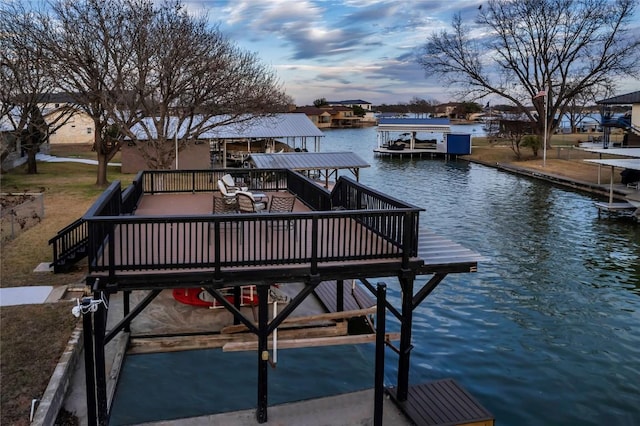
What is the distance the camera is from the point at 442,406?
27.5 feet

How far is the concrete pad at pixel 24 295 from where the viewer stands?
11547mm

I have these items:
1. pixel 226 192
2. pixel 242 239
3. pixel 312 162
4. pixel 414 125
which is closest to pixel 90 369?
pixel 242 239

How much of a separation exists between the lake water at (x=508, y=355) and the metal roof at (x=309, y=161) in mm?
5991

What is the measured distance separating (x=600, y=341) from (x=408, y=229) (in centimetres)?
716

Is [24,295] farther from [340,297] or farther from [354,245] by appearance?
[354,245]

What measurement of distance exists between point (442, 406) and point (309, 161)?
1761cm

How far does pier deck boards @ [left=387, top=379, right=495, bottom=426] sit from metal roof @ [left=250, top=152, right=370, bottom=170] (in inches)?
610

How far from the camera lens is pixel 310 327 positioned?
11312 mm

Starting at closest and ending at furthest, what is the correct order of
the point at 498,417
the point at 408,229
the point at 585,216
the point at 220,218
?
the point at 220,218, the point at 408,229, the point at 498,417, the point at 585,216

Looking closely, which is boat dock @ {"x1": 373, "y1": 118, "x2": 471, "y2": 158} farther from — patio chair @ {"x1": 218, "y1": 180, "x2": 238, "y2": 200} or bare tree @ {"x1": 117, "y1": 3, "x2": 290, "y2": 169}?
patio chair @ {"x1": 218, "y1": 180, "x2": 238, "y2": 200}

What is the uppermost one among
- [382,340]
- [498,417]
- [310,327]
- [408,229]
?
[408,229]

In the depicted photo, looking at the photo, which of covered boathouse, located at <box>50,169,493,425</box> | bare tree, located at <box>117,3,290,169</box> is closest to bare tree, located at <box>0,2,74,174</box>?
bare tree, located at <box>117,3,290,169</box>

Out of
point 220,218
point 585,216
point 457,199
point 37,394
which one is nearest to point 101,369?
point 37,394

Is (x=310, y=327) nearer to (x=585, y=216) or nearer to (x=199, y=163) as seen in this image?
(x=585, y=216)
